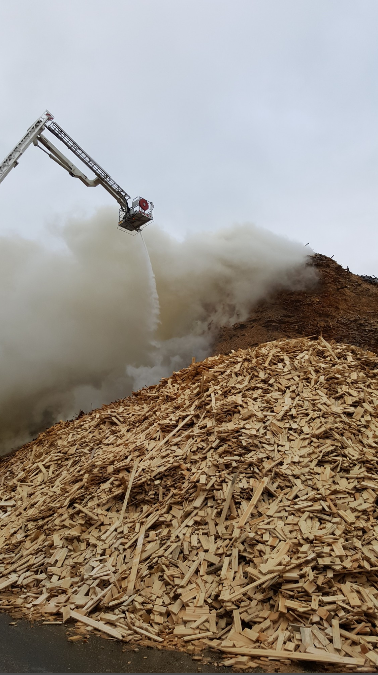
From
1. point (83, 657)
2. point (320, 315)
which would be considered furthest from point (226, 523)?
point (320, 315)

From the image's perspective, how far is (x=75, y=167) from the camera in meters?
17.2

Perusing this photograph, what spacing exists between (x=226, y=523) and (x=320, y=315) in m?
15.7

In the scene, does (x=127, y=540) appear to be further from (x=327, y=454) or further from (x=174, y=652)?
(x=327, y=454)

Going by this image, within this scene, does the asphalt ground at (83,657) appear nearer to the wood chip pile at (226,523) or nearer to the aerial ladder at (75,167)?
the wood chip pile at (226,523)

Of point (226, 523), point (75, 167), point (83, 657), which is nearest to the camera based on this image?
point (83, 657)

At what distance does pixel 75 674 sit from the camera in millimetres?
3971

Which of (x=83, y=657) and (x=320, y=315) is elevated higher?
(x=320, y=315)

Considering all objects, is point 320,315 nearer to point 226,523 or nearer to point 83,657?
point 226,523

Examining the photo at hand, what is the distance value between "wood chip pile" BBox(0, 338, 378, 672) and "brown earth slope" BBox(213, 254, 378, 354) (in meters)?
8.80

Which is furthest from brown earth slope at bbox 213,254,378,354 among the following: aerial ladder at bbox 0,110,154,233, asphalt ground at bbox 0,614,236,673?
asphalt ground at bbox 0,614,236,673

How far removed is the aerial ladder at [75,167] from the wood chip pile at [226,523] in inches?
427

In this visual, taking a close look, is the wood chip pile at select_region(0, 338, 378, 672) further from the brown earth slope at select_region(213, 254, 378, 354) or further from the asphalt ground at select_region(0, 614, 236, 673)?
the brown earth slope at select_region(213, 254, 378, 354)

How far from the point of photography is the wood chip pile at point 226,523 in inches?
178

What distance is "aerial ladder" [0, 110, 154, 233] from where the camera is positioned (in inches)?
605
